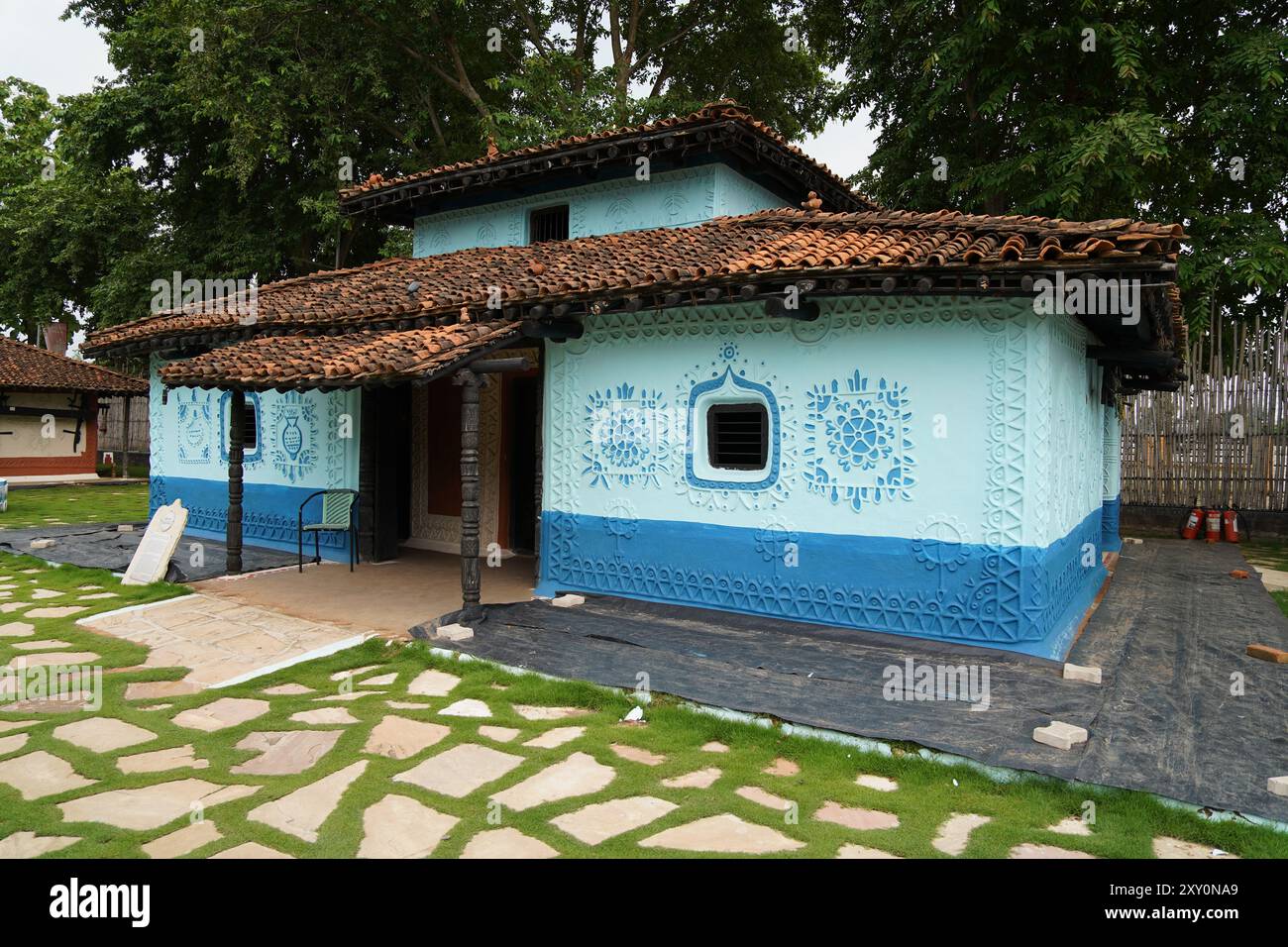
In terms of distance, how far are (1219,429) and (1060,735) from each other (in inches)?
514

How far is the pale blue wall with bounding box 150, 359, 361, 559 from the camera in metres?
10.7

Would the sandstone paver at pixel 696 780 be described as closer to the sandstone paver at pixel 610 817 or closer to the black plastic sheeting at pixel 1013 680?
the sandstone paver at pixel 610 817

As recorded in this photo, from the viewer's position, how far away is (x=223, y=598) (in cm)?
811

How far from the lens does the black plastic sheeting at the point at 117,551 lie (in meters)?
9.48

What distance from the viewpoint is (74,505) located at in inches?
679

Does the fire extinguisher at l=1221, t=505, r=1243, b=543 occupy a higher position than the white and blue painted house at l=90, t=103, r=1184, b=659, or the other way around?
the white and blue painted house at l=90, t=103, r=1184, b=659

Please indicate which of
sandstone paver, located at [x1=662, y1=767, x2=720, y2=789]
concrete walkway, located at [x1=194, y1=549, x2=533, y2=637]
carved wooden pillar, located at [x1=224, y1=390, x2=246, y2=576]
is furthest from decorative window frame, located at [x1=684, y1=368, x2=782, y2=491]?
carved wooden pillar, located at [x1=224, y1=390, x2=246, y2=576]

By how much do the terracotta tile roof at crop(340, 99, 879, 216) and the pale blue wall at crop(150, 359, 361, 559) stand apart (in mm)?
Answer: 3671

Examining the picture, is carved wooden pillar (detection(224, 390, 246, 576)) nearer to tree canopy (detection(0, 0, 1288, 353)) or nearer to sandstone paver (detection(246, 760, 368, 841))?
sandstone paver (detection(246, 760, 368, 841))

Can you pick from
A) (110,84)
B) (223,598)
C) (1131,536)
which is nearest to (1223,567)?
(1131,536)

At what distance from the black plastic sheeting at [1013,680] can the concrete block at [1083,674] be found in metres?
0.11

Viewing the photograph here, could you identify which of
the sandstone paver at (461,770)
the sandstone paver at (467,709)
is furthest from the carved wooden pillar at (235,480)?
the sandstone paver at (461,770)

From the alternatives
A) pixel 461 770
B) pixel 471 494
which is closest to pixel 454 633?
pixel 471 494

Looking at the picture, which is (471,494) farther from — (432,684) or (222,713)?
(222,713)
